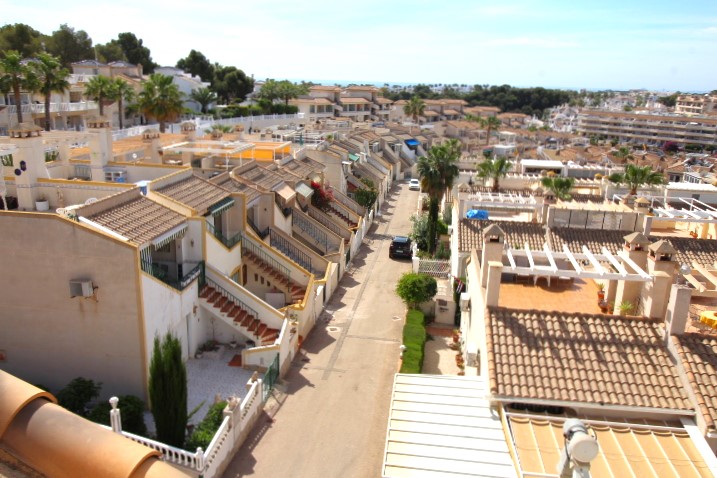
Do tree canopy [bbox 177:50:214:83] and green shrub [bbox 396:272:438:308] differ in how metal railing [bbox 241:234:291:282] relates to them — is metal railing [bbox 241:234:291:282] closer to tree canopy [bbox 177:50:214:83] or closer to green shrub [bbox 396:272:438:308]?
green shrub [bbox 396:272:438:308]

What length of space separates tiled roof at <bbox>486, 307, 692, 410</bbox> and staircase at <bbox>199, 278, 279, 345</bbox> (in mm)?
8891

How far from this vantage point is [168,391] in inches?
539

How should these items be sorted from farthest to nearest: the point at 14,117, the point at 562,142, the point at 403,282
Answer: the point at 562,142 < the point at 14,117 < the point at 403,282

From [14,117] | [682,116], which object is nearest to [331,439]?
[14,117]

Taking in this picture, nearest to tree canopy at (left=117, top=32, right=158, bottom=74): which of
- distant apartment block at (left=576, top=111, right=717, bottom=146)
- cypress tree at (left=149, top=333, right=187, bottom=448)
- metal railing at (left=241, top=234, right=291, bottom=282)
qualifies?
metal railing at (left=241, top=234, right=291, bottom=282)

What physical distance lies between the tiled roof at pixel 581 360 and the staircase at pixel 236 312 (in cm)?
889

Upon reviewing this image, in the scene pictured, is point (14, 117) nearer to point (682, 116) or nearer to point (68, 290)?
point (68, 290)

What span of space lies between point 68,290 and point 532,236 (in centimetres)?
1846

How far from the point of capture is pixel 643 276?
1417cm

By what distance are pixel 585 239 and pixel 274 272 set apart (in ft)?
44.1

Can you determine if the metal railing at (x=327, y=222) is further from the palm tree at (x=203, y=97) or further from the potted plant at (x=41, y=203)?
the palm tree at (x=203, y=97)

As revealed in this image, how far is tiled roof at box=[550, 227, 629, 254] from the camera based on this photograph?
2464cm

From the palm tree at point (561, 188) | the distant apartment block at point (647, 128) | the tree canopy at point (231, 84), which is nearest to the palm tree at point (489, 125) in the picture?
the tree canopy at point (231, 84)

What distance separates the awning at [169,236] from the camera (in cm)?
1705
